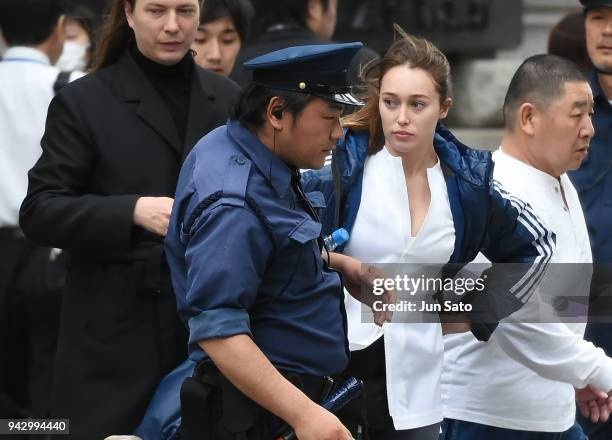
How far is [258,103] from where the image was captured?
11.2 ft

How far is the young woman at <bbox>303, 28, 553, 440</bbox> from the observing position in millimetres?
3896

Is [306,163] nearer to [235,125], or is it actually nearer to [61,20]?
[235,125]

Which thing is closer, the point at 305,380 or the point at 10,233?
the point at 305,380

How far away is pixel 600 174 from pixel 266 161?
2206 millimetres

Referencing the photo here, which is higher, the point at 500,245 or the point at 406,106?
the point at 406,106

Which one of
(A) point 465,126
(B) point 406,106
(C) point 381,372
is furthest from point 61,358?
(A) point 465,126

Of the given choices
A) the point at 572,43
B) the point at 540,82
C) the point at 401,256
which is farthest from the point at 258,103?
the point at 572,43

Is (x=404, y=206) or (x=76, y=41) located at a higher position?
(x=404, y=206)

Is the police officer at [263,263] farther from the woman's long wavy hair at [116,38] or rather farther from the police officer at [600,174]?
the police officer at [600,174]

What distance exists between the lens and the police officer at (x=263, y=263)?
3182 mm

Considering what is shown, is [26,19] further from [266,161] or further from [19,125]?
[266,161]

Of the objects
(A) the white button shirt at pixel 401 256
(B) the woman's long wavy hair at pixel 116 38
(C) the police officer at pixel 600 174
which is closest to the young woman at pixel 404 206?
(A) the white button shirt at pixel 401 256

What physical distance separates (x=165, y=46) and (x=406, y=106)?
76 cm

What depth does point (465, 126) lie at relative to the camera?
9734 millimetres
